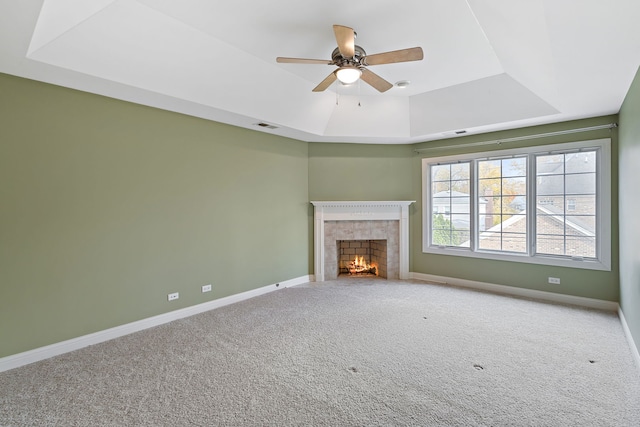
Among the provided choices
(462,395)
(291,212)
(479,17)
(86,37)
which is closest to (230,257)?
(291,212)

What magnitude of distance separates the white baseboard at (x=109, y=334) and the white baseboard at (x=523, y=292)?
3.12 m

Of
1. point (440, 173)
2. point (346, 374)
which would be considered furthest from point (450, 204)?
point (346, 374)

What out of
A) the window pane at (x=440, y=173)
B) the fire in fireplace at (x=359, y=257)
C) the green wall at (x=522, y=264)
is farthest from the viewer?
the fire in fireplace at (x=359, y=257)

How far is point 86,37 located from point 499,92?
454cm

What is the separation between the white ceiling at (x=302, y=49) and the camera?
231 cm

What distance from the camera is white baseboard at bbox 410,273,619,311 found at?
4250mm

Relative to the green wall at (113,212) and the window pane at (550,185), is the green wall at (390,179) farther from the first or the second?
the green wall at (113,212)

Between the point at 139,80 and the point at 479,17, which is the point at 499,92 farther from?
the point at 139,80

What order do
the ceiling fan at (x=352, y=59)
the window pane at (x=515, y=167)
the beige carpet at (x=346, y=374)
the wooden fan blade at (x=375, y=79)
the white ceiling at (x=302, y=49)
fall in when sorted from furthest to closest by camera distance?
the window pane at (x=515, y=167)
the wooden fan blade at (x=375, y=79)
the ceiling fan at (x=352, y=59)
the white ceiling at (x=302, y=49)
the beige carpet at (x=346, y=374)

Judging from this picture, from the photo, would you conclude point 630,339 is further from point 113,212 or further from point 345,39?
point 113,212

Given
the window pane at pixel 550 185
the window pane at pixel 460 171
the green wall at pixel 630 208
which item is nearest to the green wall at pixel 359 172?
the window pane at pixel 460 171

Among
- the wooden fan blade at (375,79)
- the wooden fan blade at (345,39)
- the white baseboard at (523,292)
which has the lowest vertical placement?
the white baseboard at (523,292)

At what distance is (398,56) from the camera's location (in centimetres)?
262

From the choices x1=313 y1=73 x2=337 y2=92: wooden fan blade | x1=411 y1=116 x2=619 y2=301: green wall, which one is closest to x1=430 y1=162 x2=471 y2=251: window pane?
x1=411 y1=116 x2=619 y2=301: green wall
